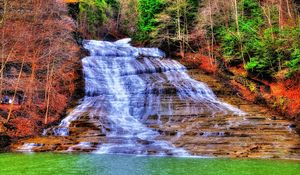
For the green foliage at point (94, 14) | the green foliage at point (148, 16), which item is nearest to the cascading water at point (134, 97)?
the green foliage at point (148, 16)

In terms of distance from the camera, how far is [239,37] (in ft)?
106

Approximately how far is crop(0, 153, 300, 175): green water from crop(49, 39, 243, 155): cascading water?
7.15 ft

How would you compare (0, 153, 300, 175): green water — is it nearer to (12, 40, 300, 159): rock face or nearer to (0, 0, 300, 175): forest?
(0, 0, 300, 175): forest

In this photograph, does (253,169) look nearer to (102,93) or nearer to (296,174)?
(296,174)

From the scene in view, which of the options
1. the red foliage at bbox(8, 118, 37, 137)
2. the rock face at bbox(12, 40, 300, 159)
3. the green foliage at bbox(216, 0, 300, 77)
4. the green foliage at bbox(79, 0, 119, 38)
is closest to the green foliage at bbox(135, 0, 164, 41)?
the rock face at bbox(12, 40, 300, 159)

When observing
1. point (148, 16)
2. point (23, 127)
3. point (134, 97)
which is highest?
point (148, 16)

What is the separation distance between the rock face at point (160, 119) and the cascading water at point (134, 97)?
51 mm

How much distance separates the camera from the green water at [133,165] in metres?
12.7

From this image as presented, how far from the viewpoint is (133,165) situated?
46.2 ft

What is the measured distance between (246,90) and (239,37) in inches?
217

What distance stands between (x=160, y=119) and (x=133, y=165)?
386 inches

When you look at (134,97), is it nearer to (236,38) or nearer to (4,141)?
(4,141)

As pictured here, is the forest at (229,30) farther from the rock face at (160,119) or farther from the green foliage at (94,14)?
the rock face at (160,119)

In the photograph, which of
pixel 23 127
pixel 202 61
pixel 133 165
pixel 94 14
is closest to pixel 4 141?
pixel 23 127
